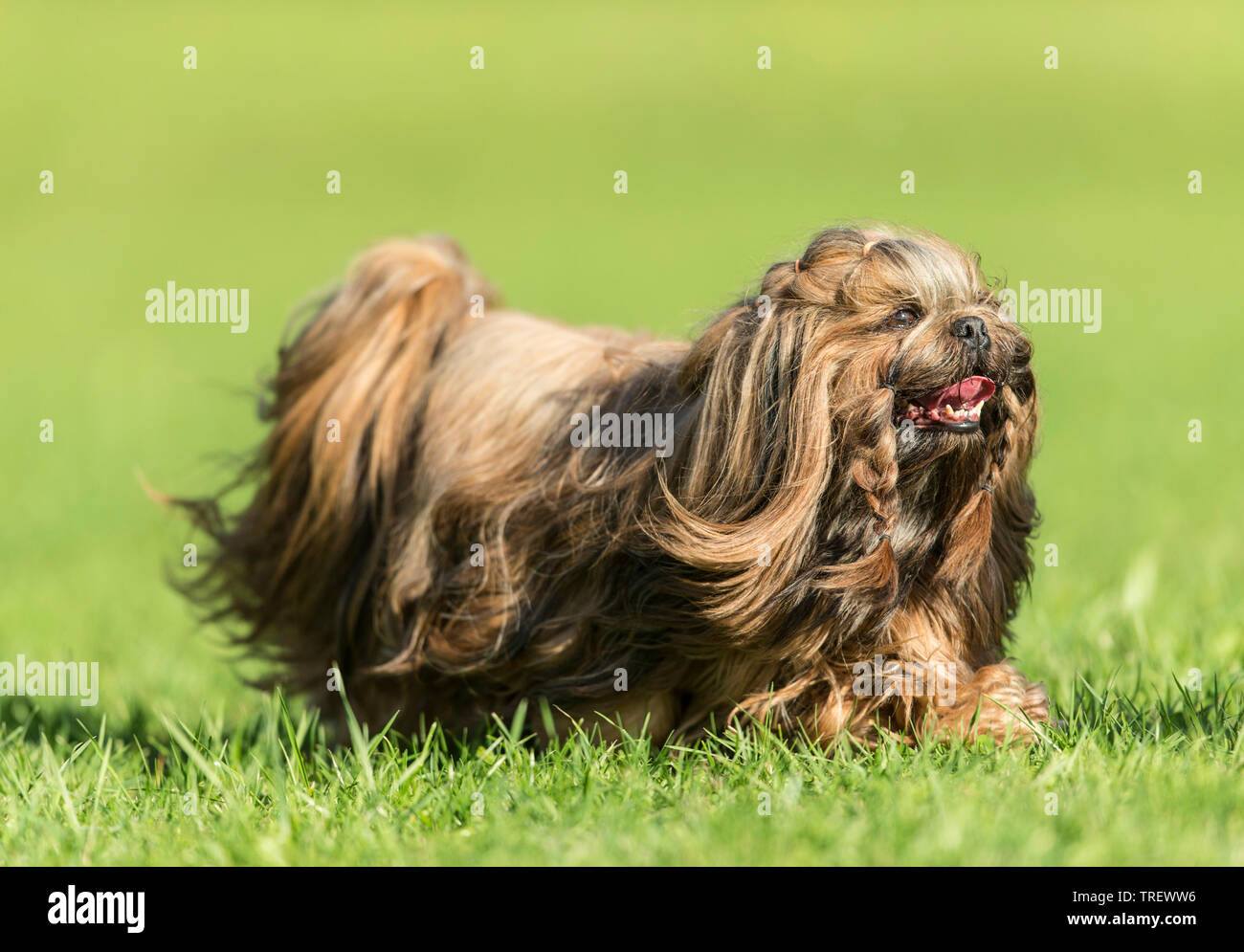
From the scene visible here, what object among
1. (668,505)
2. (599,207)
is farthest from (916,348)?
(599,207)

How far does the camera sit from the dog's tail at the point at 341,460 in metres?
5.54

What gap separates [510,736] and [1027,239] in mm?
18003

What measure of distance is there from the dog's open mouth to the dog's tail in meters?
2.04

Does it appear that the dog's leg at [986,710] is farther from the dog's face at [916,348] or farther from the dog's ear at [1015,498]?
the dog's face at [916,348]

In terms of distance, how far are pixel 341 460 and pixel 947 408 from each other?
2369 mm

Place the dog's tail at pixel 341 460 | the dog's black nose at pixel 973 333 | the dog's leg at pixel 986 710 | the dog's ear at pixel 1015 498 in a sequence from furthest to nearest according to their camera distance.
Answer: the dog's tail at pixel 341 460 → the dog's leg at pixel 986 710 → the dog's ear at pixel 1015 498 → the dog's black nose at pixel 973 333

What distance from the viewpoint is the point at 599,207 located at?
29.6 m

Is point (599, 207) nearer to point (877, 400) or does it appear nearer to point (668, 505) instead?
point (668, 505)

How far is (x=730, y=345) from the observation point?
14.0 feet

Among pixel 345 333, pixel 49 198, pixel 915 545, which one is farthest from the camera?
pixel 49 198

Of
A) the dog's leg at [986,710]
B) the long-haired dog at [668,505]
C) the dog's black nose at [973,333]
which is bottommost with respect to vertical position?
the dog's leg at [986,710]

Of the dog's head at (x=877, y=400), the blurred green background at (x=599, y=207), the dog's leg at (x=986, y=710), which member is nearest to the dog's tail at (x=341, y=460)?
the blurred green background at (x=599, y=207)
